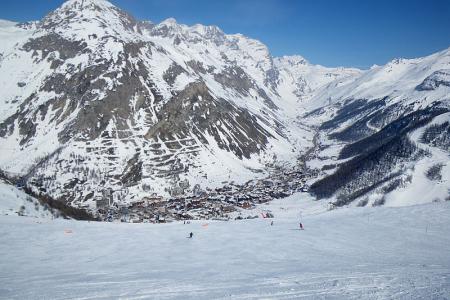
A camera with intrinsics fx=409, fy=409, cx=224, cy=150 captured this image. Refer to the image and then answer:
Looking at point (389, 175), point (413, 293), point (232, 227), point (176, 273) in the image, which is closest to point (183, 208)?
point (389, 175)

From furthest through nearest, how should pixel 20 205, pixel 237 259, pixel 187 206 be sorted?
pixel 187 206, pixel 20 205, pixel 237 259

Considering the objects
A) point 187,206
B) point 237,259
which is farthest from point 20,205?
point 187,206

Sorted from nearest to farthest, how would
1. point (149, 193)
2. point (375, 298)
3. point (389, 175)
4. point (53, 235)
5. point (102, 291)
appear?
point (375, 298), point (102, 291), point (53, 235), point (389, 175), point (149, 193)

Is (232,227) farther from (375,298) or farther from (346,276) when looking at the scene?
(375,298)

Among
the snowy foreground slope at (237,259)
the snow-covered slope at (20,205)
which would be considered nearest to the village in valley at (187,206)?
the snow-covered slope at (20,205)

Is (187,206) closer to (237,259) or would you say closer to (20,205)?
(20,205)

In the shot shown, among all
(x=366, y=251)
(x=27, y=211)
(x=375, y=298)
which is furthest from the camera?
(x=27, y=211)

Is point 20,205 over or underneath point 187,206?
over

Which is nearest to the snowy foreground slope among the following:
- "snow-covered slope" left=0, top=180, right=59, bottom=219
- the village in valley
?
"snow-covered slope" left=0, top=180, right=59, bottom=219

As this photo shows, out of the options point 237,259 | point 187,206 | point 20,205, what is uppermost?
point 20,205
